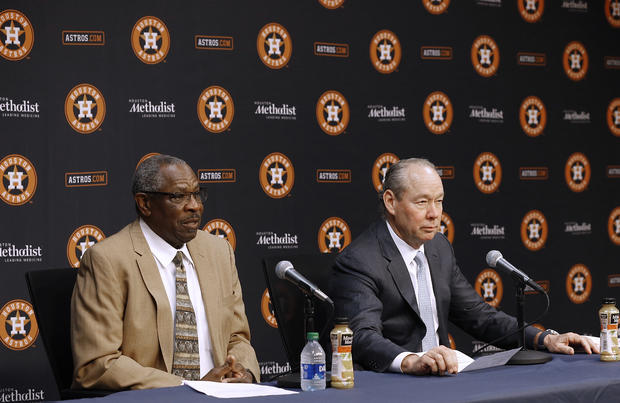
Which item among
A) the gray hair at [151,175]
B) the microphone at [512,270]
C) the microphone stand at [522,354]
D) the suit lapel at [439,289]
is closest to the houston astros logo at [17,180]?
the gray hair at [151,175]

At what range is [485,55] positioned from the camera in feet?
19.0

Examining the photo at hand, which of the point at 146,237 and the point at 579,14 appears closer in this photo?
the point at 146,237

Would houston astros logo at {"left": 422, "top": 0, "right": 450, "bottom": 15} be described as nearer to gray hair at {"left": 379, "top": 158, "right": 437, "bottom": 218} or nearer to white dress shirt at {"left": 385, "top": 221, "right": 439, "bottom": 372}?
gray hair at {"left": 379, "top": 158, "right": 437, "bottom": 218}

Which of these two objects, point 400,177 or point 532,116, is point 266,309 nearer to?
point 400,177

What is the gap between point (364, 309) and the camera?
3188 mm

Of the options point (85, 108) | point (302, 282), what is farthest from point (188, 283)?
point (85, 108)

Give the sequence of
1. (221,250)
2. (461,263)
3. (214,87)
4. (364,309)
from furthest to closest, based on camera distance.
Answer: (461,263) → (214,87) → (221,250) → (364,309)

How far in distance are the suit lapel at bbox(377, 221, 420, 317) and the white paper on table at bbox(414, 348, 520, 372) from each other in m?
0.49

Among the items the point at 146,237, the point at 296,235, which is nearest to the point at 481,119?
the point at 296,235

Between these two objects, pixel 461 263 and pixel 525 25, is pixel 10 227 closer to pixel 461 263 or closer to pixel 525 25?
pixel 461 263

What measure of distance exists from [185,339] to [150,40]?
207 cm

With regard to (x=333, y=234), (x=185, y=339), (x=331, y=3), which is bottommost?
(x=185, y=339)

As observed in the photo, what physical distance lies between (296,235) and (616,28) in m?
2.97

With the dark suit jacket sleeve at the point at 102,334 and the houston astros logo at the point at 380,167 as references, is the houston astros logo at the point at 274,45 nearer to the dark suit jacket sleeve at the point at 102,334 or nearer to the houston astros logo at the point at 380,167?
the houston astros logo at the point at 380,167
